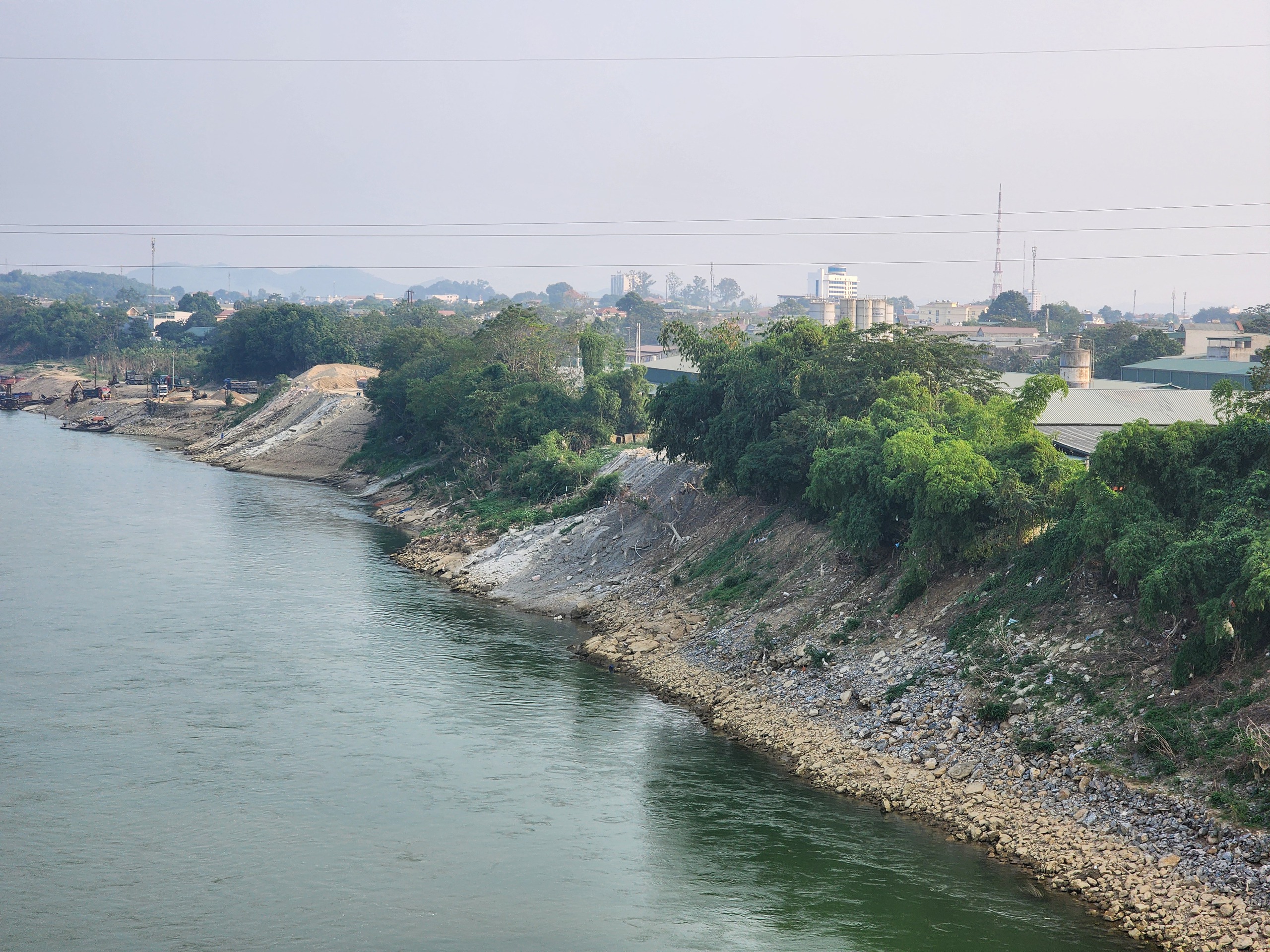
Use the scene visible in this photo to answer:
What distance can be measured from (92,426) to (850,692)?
323ft

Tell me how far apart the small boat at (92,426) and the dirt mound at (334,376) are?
18701 mm

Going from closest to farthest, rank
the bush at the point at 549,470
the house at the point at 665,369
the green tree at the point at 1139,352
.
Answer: the bush at the point at 549,470 < the house at the point at 665,369 < the green tree at the point at 1139,352

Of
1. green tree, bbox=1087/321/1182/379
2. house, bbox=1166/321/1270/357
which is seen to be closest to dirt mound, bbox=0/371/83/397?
green tree, bbox=1087/321/1182/379

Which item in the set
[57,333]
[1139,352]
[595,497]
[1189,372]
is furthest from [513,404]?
[57,333]

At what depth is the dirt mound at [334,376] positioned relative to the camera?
345ft

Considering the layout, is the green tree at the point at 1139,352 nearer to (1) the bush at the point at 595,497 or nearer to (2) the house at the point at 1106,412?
(2) the house at the point at 1106,412

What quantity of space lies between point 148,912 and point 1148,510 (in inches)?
949

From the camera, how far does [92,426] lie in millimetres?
112188

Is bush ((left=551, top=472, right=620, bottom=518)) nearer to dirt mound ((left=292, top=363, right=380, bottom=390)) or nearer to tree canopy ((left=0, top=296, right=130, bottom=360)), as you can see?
dirt mound ((left=292, top=363, right=380, bottom=390))

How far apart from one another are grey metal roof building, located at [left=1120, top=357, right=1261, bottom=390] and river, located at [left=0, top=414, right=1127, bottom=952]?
48989 mm

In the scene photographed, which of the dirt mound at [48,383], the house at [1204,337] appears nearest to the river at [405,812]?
the house at [1204,337]

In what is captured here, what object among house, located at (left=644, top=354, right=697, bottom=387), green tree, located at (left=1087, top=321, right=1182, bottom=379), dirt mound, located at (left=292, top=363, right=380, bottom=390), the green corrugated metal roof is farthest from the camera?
dirt mound, located at (left=292, top=363, right=380, bottom=390)

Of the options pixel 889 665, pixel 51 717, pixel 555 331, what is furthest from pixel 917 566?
pixel 555 331

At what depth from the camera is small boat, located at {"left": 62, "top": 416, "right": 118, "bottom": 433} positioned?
112 meters
